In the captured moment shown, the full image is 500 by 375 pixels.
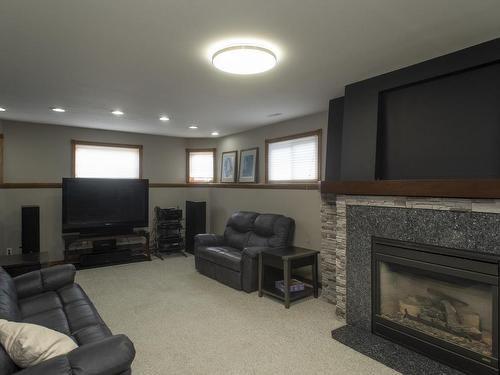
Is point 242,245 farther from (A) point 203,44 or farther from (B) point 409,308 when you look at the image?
(A) point 203,44

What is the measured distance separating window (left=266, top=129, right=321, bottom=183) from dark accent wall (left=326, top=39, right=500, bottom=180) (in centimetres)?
139

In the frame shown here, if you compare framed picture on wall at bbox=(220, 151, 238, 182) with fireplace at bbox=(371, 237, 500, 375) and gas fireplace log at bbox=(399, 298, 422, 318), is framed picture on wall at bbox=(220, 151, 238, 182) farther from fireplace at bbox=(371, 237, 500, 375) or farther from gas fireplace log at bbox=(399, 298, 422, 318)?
gas fireplace log at bbox=(399, 298, 422, 318)

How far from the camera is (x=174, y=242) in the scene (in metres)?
6.11

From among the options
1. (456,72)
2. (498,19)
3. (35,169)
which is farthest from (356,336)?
(35,169)

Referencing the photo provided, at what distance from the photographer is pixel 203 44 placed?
2416 mm

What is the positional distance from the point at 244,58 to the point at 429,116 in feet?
6.04

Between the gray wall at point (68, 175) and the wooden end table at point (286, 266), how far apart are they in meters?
0.42

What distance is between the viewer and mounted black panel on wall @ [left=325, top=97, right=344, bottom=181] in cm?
387

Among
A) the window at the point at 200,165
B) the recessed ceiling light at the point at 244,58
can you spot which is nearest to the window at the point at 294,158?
the window at the point at 200,165

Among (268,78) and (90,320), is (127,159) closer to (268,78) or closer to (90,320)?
(268,78)

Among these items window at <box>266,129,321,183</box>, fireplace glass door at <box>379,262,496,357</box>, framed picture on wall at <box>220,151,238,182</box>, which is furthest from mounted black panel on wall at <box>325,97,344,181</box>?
framed picture on wall at <box>220,151,238,182</box>

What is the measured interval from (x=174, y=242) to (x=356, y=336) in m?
4.20

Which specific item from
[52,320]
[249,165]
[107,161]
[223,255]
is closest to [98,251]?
[107,161]

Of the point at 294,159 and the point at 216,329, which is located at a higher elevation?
the point at 294,159
